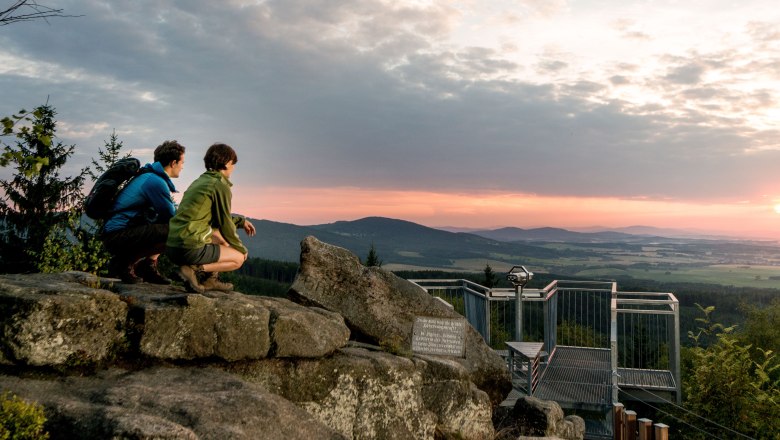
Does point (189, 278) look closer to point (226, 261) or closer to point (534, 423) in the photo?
point (226, 261)

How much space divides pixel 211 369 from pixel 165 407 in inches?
61.4

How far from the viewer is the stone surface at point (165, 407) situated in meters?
4.64

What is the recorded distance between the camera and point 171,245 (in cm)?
718

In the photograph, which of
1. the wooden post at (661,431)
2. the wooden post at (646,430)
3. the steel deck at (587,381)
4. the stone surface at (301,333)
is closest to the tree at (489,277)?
the steel deck at (587,381)

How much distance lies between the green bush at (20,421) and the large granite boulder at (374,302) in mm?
5668

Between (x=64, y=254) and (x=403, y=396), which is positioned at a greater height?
(x=64, y=254)

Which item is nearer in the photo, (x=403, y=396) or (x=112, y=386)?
(x=112, y=386)

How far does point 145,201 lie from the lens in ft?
26.1

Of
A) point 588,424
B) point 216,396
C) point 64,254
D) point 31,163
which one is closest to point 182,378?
point 216,396

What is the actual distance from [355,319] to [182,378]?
4.23 meters

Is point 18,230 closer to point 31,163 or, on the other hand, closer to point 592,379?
point 31,163

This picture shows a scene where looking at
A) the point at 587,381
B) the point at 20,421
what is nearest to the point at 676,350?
the point at 587,381

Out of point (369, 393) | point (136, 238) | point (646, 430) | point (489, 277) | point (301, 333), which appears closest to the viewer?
point (301, 333)

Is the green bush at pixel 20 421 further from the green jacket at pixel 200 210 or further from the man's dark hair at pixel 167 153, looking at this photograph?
the man's dark hair at pixel 167 153
